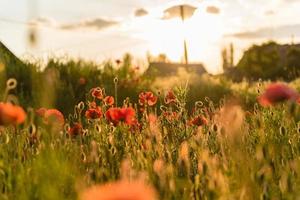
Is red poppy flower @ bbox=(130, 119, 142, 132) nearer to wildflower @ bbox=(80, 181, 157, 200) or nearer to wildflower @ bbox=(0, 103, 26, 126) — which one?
wildflower @ bbox=(0, 103, 26, 126)

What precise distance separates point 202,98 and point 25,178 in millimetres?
12082

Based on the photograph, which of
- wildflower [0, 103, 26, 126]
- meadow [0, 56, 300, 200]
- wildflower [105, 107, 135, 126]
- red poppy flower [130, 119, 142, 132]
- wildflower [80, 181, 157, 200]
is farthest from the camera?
red poppy flower [130, 119, 142, 132]

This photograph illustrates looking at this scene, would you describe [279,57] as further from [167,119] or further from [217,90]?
[167,119]

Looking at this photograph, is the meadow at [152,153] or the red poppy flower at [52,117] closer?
the meadow at [152,153]

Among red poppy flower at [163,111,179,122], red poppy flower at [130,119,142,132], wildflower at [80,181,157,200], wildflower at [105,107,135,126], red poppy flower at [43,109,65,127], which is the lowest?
red poppy flower at [130,119,142,132]

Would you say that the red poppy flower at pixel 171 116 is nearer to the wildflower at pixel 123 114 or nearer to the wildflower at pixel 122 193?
the wildflower at pixel 123 114

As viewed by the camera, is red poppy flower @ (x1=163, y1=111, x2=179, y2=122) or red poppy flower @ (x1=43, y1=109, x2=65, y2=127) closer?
red poppy flower @ (x1=43, y1=109, x2=65, y2=127)

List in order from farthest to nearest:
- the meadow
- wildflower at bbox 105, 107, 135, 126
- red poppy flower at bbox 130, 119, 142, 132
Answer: red poppy flower at bbox 130, 119, 142, 132, wildflower at bbox 105, 107, 135, 126, the meadow

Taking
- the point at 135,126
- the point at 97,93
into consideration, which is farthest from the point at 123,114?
the point at 97,93

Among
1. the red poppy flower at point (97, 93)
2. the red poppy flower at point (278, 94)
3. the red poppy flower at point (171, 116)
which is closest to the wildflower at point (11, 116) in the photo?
the red poppy flower at point (278, 94)

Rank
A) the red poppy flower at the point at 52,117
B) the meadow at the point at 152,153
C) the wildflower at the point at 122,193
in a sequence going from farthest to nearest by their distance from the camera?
the red poppy flower at the point at 52,117 < the meadow at the point at 152,153 < the wildflower at the point at 122,193

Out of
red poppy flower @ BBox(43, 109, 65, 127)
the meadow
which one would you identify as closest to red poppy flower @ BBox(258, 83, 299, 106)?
the meadow

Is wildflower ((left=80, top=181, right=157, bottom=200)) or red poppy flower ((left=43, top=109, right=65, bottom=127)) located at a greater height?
wildflower ((left=80, top=181, right=157, bottom=200))

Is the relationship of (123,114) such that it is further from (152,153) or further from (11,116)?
(11,116)
